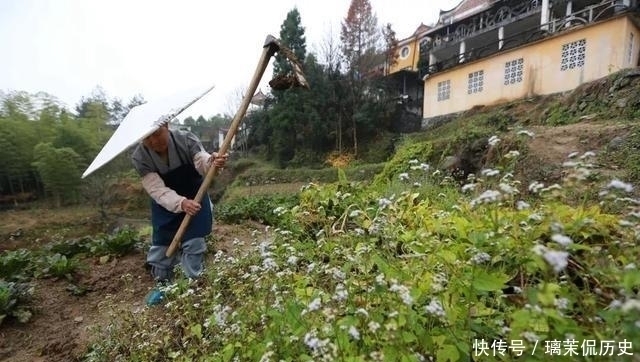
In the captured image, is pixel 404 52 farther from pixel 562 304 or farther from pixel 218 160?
pixel 562 304

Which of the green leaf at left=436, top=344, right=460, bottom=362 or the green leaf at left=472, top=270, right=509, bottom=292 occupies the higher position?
the green leaf at left=472, top=270, right=509, bottom=292

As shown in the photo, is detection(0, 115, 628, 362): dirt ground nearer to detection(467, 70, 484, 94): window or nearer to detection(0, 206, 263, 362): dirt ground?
detection(0, 206, 263, 362): dirt ground

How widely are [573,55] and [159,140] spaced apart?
1554 cm

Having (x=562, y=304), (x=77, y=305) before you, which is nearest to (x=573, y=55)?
(x=562, y=304)

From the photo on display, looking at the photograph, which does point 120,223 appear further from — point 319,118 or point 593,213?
point 593,213

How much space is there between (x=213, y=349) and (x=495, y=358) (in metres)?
1.58

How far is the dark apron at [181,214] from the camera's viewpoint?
3439 mm

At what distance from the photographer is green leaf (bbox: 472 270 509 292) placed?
4.24 feet

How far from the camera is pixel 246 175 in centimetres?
2381

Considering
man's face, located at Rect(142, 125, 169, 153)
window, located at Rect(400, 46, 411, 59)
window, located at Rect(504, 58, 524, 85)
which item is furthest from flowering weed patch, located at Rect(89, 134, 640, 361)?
window, located at Rect(400, 46, 411, 59)

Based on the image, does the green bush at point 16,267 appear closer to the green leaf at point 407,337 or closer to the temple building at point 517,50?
the green leaf at point 407,337

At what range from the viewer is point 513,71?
1527cm

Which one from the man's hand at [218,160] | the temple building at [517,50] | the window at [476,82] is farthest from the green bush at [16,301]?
the window at [476,82]

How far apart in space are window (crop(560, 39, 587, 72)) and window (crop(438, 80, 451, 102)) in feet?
17.8
